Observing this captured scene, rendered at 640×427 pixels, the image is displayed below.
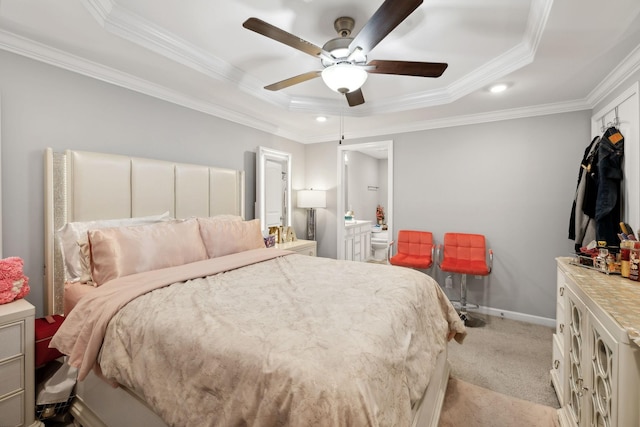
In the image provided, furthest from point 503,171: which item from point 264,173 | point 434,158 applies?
point 264,173

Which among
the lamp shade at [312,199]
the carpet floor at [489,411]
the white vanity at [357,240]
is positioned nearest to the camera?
the carpet floor at [489,411]

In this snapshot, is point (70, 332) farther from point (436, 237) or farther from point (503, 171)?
point (503, 171)

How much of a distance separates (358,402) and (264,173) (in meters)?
3.41

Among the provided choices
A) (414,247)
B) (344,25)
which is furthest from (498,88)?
(414,247)

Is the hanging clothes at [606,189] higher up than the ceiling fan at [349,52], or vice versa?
the ceiling fan at [349,52]

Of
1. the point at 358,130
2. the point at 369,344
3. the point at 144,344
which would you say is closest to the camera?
the point at 369,344

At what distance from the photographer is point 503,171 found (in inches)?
136

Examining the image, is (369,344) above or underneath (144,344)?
above

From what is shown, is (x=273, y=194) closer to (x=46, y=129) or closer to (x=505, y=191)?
(x=46, y=129)

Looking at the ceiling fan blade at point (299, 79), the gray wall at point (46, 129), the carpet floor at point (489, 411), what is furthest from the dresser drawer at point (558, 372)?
the gray wall at point (46, 129)

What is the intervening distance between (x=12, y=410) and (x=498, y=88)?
13.9 ft

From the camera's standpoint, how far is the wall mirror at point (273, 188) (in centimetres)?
385

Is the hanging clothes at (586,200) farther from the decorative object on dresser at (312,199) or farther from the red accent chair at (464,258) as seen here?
the decorative object on dresser at (312,199)

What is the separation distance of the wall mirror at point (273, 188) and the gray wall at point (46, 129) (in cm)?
108
